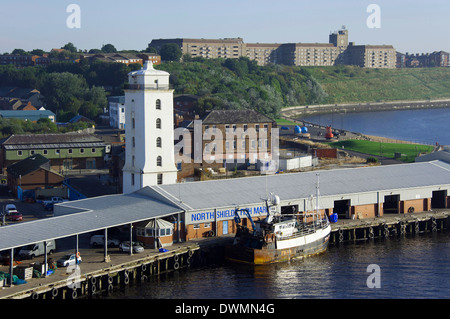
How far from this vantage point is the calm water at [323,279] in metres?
42.9

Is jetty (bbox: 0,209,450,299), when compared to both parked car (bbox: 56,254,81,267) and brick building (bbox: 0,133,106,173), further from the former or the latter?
brick building (bbox: 0,133,106,173)

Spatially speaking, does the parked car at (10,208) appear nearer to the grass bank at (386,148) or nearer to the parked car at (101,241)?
the parked car at (101,241)

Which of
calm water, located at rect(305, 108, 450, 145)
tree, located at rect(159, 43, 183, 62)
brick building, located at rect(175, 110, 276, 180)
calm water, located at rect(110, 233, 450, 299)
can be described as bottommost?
calm water, located at rect(110, 233, 450, 299)

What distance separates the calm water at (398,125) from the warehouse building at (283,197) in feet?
206

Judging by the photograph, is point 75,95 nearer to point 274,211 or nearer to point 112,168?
point 112,168

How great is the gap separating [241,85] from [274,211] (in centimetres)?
11105

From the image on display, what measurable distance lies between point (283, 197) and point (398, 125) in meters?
116

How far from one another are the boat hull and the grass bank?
37892 mm

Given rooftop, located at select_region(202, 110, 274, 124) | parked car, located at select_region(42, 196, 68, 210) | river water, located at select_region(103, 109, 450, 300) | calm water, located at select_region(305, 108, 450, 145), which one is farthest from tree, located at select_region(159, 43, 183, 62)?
river water, located at select_region(103, 109, 450, 300)

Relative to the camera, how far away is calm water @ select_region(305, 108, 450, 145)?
139 meters

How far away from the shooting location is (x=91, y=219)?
154 feet

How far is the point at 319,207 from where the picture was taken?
183 ft

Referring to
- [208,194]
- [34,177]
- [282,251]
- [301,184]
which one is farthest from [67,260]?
[34,177]
